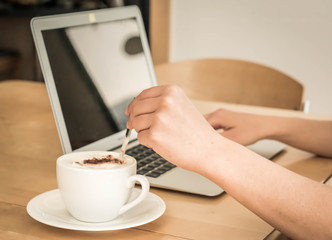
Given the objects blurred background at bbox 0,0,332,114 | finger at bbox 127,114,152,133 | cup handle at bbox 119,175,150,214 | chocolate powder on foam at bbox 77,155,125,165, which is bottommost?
blurred background at bbox 0,0,332,114

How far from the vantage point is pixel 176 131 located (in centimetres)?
64

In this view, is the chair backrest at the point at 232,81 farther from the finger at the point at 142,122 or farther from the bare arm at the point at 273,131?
the finger at the point at 142,122

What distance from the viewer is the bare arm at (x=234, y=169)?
637 millimetres

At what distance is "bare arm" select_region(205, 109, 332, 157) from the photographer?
1.02m

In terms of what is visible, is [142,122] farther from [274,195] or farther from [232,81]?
[232,81]

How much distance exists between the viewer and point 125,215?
0.68 metres

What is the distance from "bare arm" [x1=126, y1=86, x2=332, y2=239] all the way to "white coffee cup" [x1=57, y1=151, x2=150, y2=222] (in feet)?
0.19

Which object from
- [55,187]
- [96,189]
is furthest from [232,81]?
[96,189]

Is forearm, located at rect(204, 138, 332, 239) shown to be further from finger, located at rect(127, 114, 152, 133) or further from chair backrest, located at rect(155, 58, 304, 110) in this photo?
chair backrest, located at rect(155, 58, 304, 110)

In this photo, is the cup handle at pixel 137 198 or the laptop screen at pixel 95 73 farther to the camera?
the laptop screen at pixel 95 73

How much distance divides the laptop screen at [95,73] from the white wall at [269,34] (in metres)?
1.90

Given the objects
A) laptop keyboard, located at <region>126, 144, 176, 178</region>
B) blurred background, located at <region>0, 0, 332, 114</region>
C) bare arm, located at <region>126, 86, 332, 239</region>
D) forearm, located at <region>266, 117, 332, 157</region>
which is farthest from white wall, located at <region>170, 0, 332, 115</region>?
bare arm, located at <region>126, 86, 332, 239</region>

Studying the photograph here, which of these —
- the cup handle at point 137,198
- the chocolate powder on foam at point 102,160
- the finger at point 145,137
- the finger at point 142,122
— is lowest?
the cup handle at point 137,198

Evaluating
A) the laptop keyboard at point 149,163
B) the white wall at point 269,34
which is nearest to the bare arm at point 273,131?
the laptop keyboard at point 149,163
